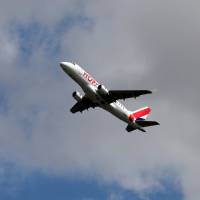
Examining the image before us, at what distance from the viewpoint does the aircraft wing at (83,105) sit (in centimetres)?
14312

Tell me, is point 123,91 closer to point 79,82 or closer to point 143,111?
point 79,82

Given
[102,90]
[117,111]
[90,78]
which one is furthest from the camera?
[117,111]

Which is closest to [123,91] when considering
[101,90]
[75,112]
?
[101,90]

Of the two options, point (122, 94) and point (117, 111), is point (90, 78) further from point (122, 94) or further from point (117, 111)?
point (117, 111)

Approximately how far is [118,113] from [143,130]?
570 centimetres

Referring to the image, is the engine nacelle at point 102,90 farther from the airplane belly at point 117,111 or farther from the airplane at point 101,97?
the airplane belly at point 117,111

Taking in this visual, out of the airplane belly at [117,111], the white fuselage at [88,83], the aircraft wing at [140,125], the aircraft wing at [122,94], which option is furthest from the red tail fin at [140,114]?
the aircraft wing at [122,94]

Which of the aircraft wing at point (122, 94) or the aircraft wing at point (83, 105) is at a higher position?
the aircraft wing at point (83, 105)

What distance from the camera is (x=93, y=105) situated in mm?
143125

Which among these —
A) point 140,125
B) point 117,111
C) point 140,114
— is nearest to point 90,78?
point 117,111

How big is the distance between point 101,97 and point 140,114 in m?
16.4

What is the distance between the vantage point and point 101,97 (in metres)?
137

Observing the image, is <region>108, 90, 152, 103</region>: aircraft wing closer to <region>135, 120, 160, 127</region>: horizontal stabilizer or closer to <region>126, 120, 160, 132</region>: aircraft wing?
<region>135, 120, 160, 127</region>: horizontal stabilizer

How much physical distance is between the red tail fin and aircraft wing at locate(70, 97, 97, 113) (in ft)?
25.6
